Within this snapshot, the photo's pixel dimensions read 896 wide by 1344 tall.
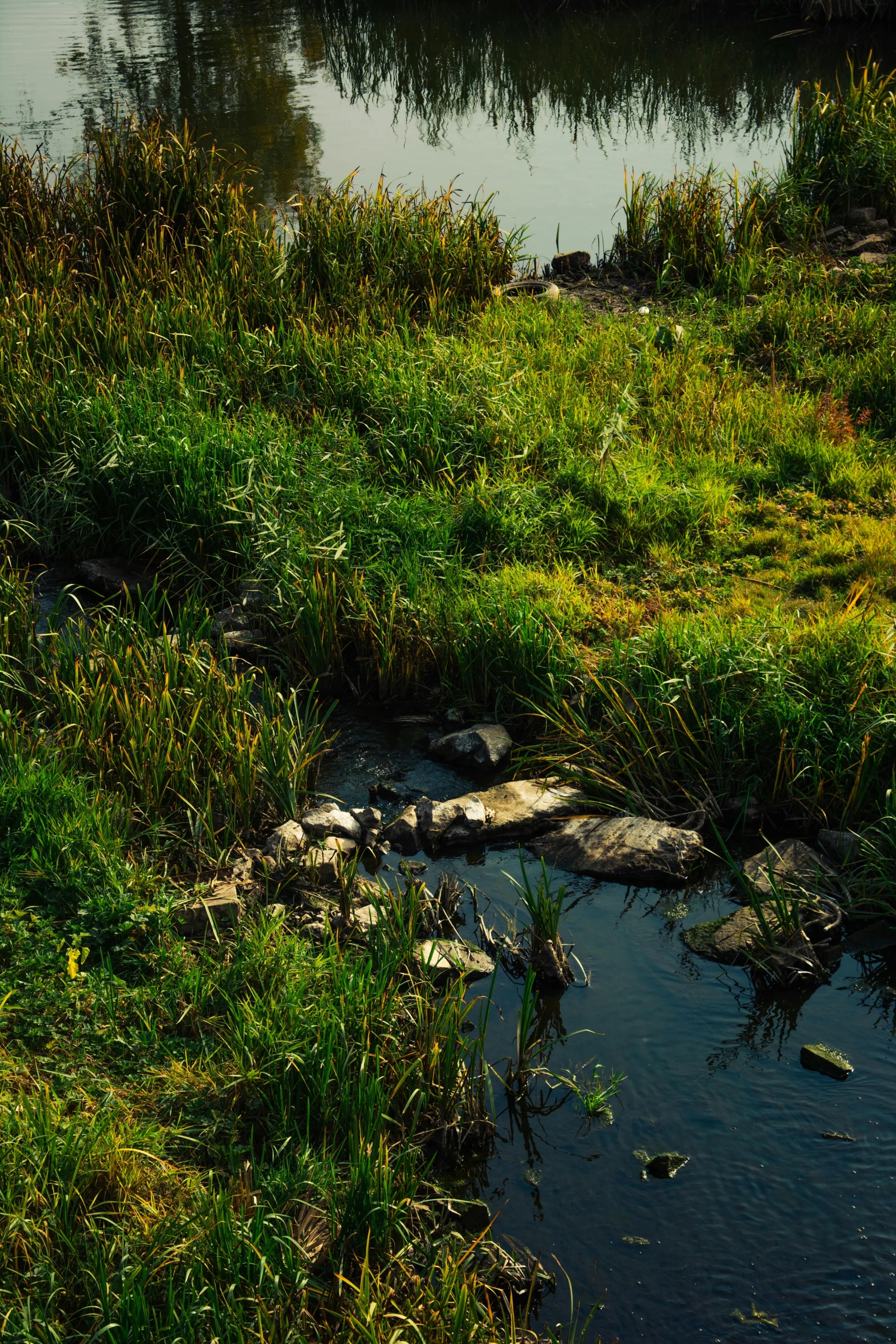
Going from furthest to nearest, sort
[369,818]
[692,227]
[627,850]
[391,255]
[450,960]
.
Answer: [692,227], [391,255], [369,818], [627,850], [450,960]

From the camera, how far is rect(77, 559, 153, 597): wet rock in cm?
611

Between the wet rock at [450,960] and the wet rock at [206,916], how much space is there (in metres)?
0.66

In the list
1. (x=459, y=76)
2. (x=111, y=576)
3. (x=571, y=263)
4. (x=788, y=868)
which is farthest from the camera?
(x=459, y=76)

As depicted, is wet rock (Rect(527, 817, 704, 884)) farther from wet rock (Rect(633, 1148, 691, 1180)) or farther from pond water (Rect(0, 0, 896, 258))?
pond water (Rect(0, 0, 896, 258))

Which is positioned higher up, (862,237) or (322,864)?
(862,237)

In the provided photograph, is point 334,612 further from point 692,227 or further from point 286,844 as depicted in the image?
point 692,227

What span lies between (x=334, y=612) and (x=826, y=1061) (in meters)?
3.00

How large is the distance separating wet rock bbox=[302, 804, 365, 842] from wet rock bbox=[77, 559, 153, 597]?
2.27m

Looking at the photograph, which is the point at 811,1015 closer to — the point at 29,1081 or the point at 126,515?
the point at 29,1081

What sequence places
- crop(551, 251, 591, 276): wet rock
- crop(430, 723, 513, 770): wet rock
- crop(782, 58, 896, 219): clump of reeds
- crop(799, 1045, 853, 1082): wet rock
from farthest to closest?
crop(782, 58, 896, 219): clump of reeds < crop(551, 251, 591, 276): wet rock < crop(430, 723, 513, 770): wet rock < crop(799, 1045, 853, 1082): wet rock

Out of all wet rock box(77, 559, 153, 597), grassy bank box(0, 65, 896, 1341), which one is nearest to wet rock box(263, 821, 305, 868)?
grassy bank box(0, 65, 896, 1341)

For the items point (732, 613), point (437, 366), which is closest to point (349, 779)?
point (732, 613)

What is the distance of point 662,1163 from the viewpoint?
10.3 feet

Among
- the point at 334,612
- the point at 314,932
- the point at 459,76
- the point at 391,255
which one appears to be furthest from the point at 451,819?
the point at 459,76
